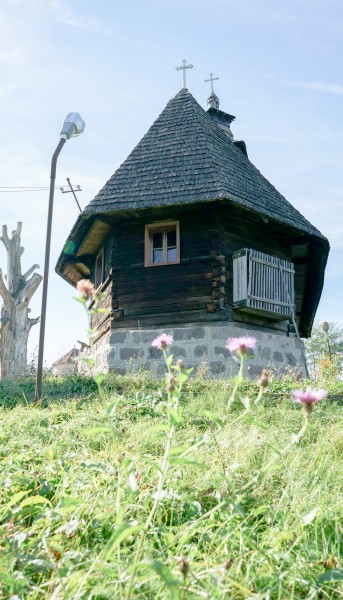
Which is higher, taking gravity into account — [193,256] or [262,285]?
[193,256]

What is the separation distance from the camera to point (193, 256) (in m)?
11.2

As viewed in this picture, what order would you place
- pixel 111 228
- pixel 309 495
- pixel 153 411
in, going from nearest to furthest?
pixel 309 495, pixel 153 411, pixel 111 228

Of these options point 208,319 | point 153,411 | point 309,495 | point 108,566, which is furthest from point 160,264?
point 108,566

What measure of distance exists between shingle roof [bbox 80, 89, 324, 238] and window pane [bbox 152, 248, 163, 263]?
49.7 inches

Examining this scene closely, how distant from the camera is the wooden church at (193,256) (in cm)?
1073

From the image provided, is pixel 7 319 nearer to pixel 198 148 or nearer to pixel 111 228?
pixel 111 228

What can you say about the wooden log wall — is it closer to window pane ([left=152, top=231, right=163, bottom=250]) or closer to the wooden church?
the wooden church

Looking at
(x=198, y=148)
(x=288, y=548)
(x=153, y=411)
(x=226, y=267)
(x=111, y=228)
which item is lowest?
(x=288, y=548)

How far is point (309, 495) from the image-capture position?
3332 mm

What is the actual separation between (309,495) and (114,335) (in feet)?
26.6

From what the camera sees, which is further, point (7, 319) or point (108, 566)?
point (7, 319)

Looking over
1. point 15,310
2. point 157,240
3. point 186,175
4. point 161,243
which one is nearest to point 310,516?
point 186,175

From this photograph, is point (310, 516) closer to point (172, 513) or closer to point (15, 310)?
point (172, 513)

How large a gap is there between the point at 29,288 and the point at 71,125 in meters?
7.80
